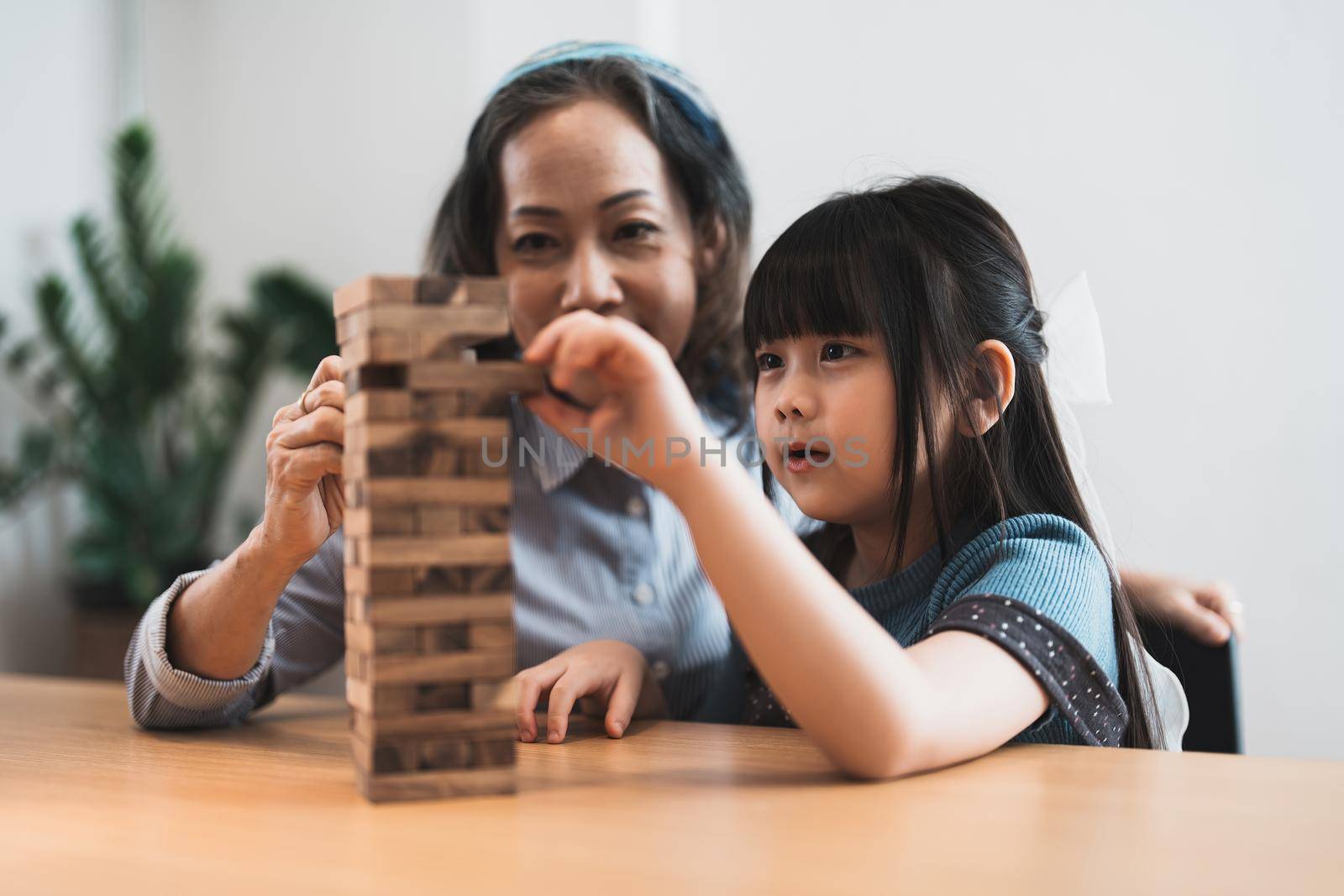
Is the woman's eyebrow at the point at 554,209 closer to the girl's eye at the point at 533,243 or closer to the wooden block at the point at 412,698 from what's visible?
the girl's eye at the point at 533,243

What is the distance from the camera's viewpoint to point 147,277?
3.14 metres

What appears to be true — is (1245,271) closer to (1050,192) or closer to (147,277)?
(1050,192)

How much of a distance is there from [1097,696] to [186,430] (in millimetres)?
3106

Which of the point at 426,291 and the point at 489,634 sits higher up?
the point at 426,291

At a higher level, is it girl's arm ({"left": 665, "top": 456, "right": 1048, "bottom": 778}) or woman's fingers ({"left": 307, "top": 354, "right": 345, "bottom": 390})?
woman's fingers ({"left": 307, "top": 354, "right": 345, "bottom": 390})

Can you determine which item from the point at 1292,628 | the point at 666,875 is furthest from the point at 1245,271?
the point at 666,875

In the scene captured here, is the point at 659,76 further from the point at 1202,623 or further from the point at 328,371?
the point at 1202,623

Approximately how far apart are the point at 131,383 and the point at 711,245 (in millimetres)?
2257

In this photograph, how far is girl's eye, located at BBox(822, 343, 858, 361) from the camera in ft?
3.24

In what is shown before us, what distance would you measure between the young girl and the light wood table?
56 millimetres

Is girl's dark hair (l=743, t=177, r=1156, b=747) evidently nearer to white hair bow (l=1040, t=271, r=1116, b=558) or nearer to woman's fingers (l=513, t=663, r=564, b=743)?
white hair bow (l=1040, t=271, r=1116, b=558)

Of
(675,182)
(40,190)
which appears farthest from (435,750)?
(40,190)

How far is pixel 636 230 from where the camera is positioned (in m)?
1.32

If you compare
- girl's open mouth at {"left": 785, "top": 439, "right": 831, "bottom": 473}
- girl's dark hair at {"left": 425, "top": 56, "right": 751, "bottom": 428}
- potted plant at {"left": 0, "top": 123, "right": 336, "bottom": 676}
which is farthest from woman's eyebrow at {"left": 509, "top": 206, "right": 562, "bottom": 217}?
potted plant at {"left": 0, "top": 123, "right": 336, "bottom": 676}
